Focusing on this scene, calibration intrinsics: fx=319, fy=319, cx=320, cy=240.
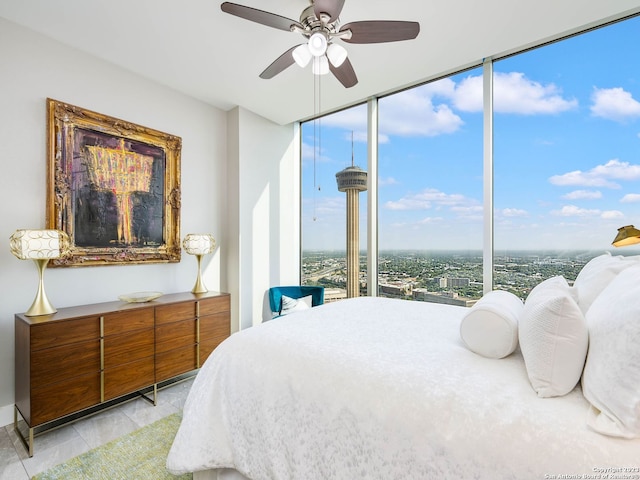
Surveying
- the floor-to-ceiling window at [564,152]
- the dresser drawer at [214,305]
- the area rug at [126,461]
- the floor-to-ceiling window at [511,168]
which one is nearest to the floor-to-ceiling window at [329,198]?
the floor-to-ceiling window at [511,168]

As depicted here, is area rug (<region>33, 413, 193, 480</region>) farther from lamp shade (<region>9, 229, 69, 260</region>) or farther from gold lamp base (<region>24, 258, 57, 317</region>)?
lamp shade (<region>9, 229, 69, 260</region>)

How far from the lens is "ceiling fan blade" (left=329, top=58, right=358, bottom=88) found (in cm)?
219

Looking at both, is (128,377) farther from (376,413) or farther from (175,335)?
(376,413)

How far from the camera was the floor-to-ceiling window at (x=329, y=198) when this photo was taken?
12.2 feet

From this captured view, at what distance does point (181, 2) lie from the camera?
6.77 feet

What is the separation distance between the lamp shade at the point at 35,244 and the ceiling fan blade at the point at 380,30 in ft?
7.50

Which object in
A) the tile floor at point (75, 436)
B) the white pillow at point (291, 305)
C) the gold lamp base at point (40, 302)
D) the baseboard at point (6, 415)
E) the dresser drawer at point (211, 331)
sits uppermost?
the gold lamp base at point (40, 302)

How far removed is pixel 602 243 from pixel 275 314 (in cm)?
282

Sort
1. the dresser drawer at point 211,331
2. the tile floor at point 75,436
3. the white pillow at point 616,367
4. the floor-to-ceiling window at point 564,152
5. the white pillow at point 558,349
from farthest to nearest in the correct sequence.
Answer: the dresser drawer at point 211,331 < the floor-to-ceiling window at point 564,152 < the tile floor at point 75,436 < the white pillow at point 558,349 < the white pillow at point 616,367

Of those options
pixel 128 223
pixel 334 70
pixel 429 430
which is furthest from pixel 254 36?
pixel 429 430

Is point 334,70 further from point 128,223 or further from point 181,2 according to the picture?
point 128,223

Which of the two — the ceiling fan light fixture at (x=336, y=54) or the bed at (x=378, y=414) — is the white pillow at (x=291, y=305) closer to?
the bed at (x=378, y=414)

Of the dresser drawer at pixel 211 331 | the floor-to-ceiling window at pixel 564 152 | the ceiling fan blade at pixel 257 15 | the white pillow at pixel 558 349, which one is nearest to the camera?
the white pillow at pixel 558 349

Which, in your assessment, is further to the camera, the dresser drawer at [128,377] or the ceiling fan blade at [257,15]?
the dresser drawer at [128,377]
